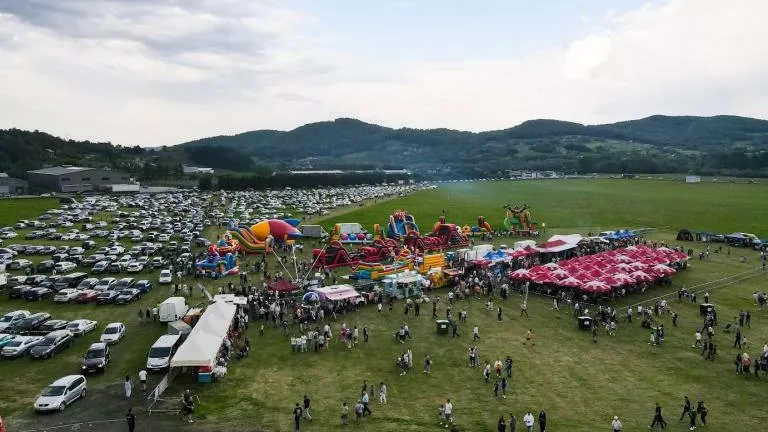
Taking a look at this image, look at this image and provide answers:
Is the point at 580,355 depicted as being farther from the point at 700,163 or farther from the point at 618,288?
the point at 700,163

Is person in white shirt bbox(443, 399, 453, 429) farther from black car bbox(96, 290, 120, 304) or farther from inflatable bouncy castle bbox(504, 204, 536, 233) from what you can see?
inflatable bouncy castle bbox(504, 204, 536, 233)

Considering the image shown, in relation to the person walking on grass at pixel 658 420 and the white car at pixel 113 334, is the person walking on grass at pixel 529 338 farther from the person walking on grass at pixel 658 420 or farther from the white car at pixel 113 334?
the white car at pixel 113 334

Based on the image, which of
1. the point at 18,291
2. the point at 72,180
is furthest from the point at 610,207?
the point at 72,180

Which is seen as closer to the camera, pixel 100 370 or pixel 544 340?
pixel 100 370

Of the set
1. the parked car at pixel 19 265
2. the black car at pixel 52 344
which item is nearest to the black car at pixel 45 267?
the parked car at pixel 19 265

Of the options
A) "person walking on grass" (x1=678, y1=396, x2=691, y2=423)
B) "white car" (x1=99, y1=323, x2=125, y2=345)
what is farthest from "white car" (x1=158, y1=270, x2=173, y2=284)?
"person walking on grass" (x1=678, y1=396, x2=691, y2=423)

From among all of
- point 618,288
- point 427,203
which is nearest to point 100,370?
point 618,288
